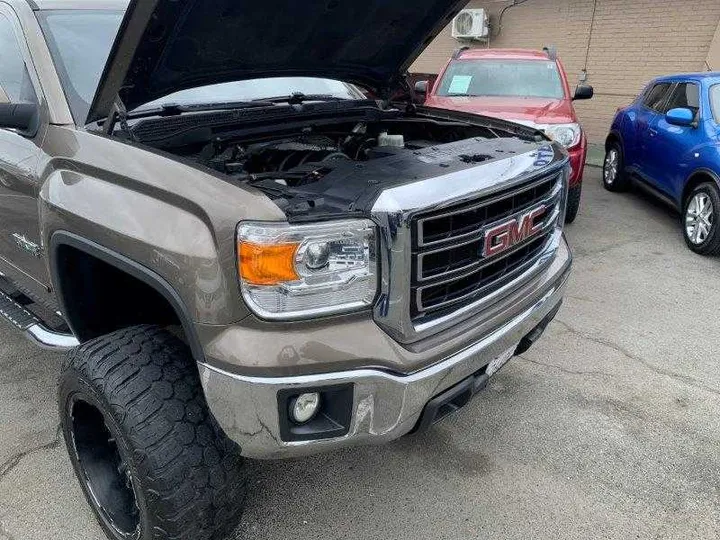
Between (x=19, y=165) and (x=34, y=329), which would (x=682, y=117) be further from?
(x=34, y=329)

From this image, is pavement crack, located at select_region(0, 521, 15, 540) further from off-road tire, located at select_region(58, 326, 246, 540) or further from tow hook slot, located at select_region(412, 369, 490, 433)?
tow hook slot, located at select_region(412, 369, 490, 433)

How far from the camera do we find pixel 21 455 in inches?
105

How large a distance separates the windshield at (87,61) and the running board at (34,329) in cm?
94

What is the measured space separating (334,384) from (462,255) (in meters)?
0.66

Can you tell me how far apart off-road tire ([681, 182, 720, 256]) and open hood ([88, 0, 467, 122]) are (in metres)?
3.52

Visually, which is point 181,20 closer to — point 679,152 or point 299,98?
point 299,98

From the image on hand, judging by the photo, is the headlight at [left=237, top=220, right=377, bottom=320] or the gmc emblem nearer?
the headlight at [left=237, top=220, right=377, bottom=320]

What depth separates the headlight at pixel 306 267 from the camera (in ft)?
5.28

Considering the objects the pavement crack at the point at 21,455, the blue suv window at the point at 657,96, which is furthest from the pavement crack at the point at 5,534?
the blue suv window at the point at 657,96

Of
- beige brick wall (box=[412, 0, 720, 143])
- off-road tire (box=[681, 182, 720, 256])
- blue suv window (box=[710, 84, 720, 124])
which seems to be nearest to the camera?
off-road tire (box=[681, 182, 720, 256])

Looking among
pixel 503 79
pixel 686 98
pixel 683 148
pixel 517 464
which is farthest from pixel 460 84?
pixel 517 464

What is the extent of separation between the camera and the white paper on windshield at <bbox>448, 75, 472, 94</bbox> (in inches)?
278

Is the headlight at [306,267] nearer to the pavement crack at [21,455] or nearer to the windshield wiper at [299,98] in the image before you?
the windshield wiper at [299,98]

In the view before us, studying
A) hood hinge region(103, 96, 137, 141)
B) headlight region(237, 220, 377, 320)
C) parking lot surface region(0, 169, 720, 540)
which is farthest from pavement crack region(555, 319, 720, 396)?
hood hinge region(103, 96, 137, 141)
